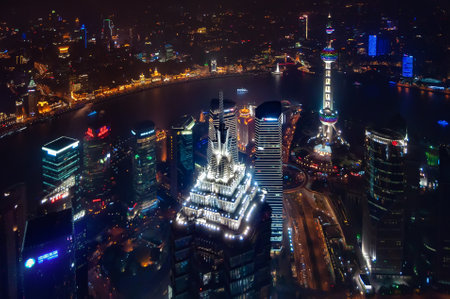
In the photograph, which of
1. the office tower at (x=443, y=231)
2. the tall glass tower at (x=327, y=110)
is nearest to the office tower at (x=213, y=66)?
the tall glass tower at (x=327, y=110)

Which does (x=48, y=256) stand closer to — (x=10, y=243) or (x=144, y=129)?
(x=10, y=243)

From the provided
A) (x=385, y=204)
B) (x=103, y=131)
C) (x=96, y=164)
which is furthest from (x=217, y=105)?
(x=385, y=204)

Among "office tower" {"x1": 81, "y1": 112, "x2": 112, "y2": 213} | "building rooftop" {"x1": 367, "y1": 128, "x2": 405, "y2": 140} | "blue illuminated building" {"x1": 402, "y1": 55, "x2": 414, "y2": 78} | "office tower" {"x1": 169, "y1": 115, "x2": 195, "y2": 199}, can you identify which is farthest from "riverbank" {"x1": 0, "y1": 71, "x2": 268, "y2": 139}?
"building rooftop" {"x1": 367, "y1": 128, "x2": 405, "y2": 140}

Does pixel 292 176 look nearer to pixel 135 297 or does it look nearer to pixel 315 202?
pixel 315 202

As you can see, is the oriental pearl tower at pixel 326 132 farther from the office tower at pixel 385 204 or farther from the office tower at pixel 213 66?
the office tower at pixel 213 66

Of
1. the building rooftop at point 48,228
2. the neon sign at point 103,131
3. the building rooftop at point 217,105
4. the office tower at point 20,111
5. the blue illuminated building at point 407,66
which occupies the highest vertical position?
the blue illuminated building at point 407,66

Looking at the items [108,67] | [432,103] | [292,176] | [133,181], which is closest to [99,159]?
[133,181]
